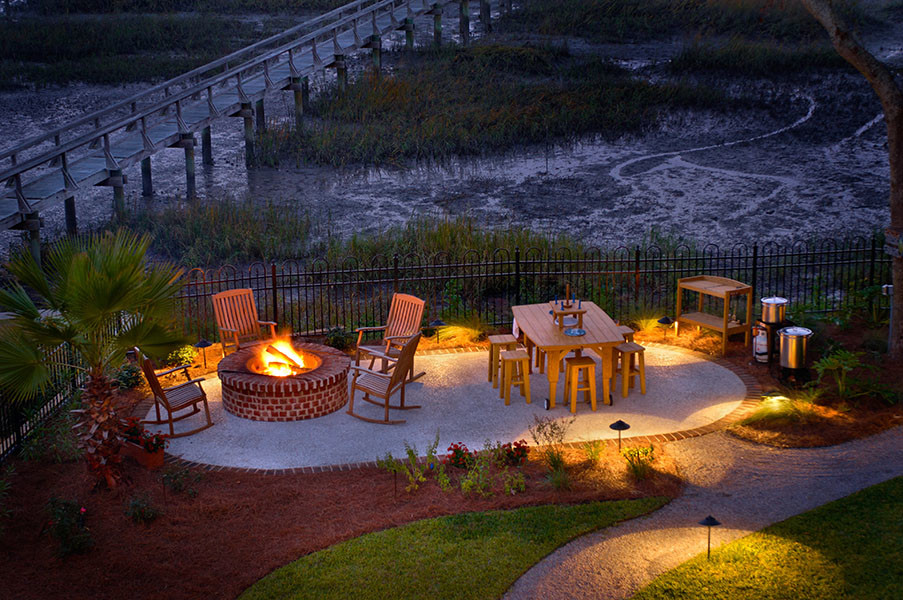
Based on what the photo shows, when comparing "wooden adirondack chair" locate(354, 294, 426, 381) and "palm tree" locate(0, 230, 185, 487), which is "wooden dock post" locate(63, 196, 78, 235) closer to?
"wooden adirondack chair" locate(354, 294, 426, 381)

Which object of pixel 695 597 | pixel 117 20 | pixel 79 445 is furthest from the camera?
pixel 117 20

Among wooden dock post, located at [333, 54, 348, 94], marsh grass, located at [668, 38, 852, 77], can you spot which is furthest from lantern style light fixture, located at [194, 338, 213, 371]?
marsh grass, located at [668, 38, 852, 77]

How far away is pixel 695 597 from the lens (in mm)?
6844

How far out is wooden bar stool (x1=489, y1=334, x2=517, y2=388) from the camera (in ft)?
37.4

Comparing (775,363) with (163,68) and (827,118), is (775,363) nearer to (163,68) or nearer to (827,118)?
(827,118)

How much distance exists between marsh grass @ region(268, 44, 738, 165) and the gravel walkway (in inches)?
741

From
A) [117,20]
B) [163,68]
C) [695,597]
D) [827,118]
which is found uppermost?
[117,20]

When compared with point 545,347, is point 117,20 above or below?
above

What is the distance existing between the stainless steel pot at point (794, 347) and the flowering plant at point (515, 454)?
12.7ft

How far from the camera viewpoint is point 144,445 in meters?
9.14

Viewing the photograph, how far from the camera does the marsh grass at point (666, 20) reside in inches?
1511

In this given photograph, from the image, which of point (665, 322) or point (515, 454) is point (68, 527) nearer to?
point (515, 454)

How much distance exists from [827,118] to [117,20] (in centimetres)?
A: 3250

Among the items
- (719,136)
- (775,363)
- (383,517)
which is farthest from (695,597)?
(719,136)
